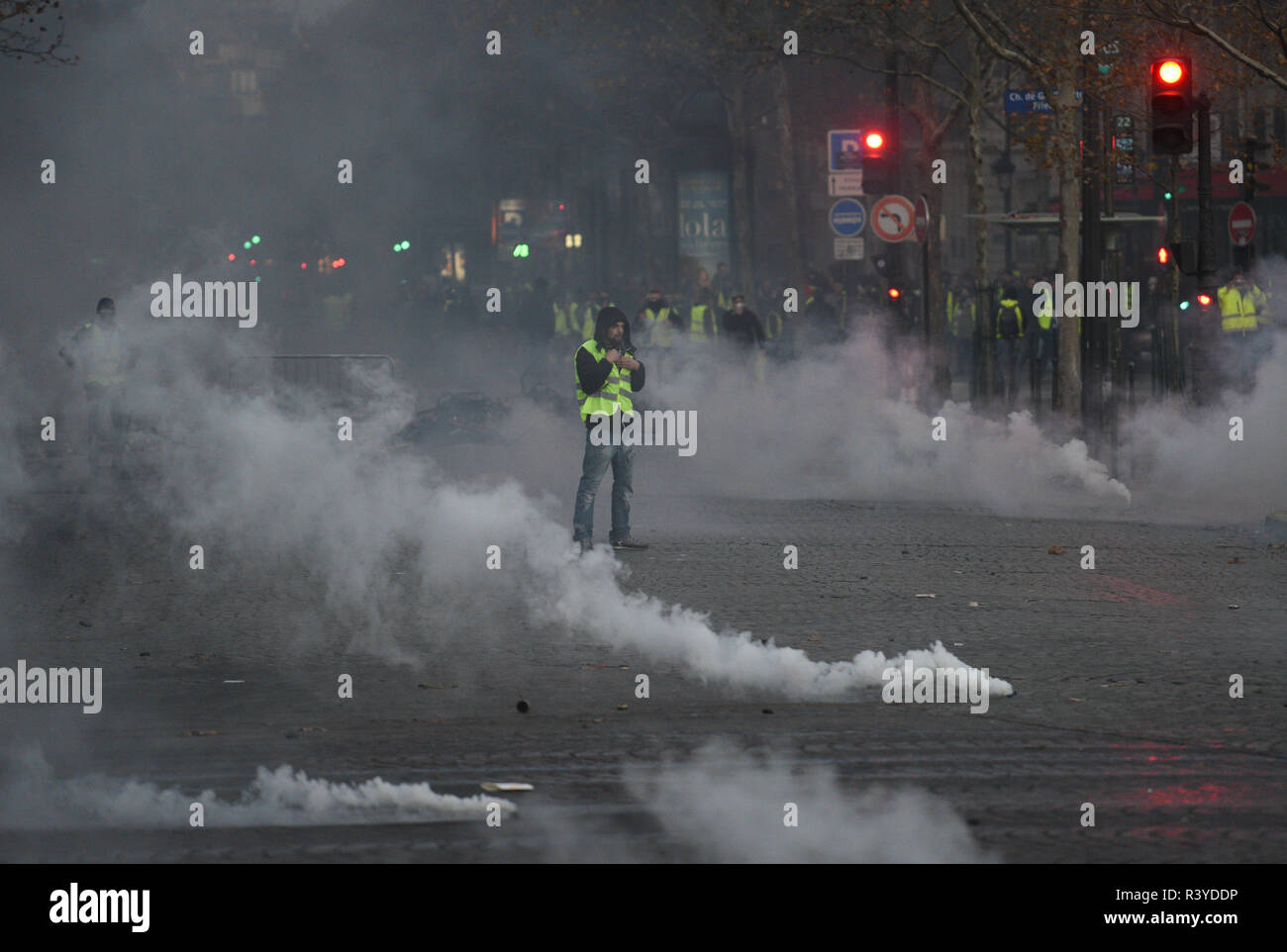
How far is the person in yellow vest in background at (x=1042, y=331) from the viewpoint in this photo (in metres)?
26.1

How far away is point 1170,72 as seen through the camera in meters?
15.3

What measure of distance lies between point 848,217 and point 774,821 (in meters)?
22.4

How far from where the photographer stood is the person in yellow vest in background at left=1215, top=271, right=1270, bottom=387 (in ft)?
67.9

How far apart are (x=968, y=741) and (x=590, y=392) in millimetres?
6569

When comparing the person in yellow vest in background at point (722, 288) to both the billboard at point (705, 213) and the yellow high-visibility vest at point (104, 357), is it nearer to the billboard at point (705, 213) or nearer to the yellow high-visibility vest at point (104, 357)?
the billboard at point (705, 213)

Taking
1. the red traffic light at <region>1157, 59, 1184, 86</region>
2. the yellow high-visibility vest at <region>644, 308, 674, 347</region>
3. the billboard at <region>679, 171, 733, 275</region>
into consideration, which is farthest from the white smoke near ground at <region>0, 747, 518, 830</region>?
the billboard at <region>679, 171, 733, 275</region>

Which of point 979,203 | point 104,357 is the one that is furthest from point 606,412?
point 979,203

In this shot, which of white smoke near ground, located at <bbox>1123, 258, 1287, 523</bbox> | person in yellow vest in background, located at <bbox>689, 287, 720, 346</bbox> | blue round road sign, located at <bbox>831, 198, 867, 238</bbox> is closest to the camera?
white smoke near ground, located at <bbox>1123, 258, 1287, 523</bbox>

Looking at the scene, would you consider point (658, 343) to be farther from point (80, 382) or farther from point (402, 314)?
point (402, 314)

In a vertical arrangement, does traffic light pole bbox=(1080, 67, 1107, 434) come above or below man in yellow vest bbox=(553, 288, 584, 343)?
below

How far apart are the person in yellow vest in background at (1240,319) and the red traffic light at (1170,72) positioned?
17.2ft

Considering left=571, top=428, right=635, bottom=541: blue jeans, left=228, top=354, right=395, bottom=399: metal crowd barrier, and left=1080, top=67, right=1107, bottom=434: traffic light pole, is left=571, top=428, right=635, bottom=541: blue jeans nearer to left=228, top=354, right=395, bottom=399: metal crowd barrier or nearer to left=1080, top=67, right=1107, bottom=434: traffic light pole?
left=228, top=354, right=395, bottom=399: metal crowd barrier

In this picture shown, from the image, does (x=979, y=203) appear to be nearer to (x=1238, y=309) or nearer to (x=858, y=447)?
(x=1238, y=309)

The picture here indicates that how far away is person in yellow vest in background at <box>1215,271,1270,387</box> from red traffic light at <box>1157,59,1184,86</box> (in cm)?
525
